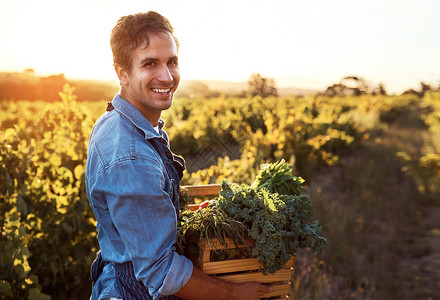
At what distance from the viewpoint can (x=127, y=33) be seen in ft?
5.54

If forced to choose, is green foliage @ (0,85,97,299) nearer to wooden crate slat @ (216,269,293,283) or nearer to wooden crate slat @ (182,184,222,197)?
wooden crate slat @ (182,184,222,197)

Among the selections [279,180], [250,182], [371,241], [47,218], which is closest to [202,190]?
[279,180]

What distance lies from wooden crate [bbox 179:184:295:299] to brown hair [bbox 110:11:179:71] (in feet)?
2.98

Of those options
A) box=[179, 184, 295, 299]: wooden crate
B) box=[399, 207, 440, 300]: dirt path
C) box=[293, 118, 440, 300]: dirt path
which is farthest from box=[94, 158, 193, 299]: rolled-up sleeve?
box=[399, 207, 440, 300]: dirt path

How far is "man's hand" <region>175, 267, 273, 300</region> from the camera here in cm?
158

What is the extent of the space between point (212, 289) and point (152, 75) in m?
0.97

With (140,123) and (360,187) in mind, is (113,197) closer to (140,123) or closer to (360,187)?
(140,123)

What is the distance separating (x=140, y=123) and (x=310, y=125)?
291 inches

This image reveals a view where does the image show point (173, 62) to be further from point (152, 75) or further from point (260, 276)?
point (260, 276)

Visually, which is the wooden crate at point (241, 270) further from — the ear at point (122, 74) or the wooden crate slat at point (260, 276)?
the ear at point (122, 74)

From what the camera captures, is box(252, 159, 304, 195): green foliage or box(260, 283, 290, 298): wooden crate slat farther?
box(252, 159, 304, 195): green foliage

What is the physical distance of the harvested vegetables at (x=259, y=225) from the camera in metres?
1.65

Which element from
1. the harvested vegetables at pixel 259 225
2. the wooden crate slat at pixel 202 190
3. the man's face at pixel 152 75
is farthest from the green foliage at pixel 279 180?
the man's face at pixel 152 75

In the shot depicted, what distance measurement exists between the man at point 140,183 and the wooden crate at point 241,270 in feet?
0.18
